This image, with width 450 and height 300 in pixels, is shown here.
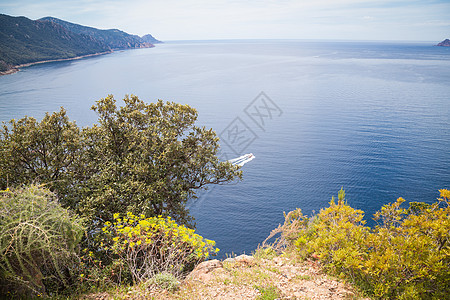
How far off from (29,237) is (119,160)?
28.0 feet

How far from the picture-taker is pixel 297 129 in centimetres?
6188

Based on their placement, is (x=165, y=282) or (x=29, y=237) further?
(x=165, y=282)

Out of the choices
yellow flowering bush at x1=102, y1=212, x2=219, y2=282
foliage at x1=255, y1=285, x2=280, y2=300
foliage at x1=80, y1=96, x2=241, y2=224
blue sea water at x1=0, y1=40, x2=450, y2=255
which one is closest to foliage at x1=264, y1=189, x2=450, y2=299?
foliage at x1=255, y1=285, x2=280, y2=300

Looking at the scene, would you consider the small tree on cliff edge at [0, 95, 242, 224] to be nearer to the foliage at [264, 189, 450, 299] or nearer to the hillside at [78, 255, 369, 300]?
the hillside at [78, 255, 369, 300]

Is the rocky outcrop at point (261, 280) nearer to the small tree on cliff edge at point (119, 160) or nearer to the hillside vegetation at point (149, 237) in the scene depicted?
the hillside vegetation at point (149, 237)

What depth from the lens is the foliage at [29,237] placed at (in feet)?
20.6

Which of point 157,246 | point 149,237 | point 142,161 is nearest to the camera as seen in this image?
point 157,246

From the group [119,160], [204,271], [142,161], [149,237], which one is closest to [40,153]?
[119,160]

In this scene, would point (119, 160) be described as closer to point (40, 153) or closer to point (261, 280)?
point (40, 153)

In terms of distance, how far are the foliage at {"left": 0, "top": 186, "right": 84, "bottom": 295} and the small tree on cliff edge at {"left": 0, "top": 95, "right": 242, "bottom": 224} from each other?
196 inches

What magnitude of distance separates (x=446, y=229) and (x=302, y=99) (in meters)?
80.1

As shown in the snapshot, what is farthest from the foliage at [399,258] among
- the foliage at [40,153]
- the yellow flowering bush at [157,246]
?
the foliage at [40,153]

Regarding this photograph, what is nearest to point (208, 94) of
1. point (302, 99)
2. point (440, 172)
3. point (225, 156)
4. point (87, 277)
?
point (302, 99)

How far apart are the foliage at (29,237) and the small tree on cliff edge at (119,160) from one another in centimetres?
498
